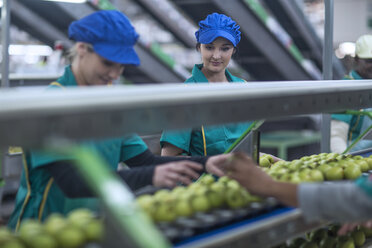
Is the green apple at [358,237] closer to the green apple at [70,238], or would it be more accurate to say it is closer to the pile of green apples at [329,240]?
the pile of green apples at [329,240]

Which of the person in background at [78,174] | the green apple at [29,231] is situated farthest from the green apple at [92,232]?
the person in background at [78,174]

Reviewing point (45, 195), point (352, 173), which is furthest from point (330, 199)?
point (45, 195)

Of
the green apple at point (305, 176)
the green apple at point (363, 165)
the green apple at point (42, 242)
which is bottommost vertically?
the green apple at point (363, 165)

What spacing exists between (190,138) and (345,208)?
1346 mm

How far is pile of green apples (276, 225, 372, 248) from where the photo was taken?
8.21ft

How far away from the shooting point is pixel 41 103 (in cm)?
104

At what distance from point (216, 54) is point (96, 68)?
3.85 feet

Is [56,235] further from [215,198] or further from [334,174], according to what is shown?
[334,174]

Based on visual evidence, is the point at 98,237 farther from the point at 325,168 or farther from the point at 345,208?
the point at 325,168

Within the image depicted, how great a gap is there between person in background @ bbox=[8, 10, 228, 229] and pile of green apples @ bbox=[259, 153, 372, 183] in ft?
1.35

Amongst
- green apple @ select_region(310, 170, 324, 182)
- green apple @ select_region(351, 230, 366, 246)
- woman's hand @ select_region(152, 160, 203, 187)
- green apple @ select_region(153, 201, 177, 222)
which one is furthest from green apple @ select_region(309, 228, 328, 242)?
green apple @ select_region(153, 201, 177, 222)

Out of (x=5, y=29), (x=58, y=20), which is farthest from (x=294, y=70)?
(x=5, y=29)

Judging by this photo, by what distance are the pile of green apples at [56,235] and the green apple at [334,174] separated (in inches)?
44.7

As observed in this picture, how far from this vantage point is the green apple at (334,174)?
207cm
